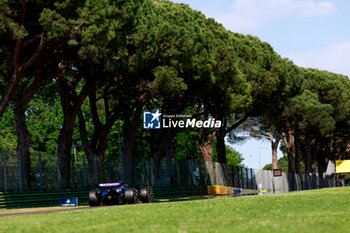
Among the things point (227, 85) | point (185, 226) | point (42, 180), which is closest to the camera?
point (185, 226)

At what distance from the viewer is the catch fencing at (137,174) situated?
31.4 m

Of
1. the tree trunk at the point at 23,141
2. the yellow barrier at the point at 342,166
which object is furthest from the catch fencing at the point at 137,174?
the yellow barrier at the point at 342,166

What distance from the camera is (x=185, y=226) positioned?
12.3 metres

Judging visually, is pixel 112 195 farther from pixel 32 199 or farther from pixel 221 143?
pixel 221 143

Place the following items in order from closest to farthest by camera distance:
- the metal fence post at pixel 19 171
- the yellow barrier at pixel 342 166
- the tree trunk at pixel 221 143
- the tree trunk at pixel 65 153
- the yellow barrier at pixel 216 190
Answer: the metal fence post at pixel 19 171 → the tree trunk at pixel 65 153 → the yellow barrier at pixel 216 190 → the tree trunk at pixel 221 143 → the yellow barrier at pixel 342 166

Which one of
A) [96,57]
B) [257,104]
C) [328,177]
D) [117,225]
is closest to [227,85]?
[257,104]

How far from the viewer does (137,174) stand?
4334 centimetres

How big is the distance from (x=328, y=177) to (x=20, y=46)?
7331 centimetres

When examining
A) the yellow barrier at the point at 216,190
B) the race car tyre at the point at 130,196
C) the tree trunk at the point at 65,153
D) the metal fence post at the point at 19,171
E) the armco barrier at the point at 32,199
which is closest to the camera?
the race car tyre at the point at 130,196

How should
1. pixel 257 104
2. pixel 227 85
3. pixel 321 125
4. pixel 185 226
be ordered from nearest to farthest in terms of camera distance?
pixel 185 226
pixel 227 85
pixel 257 104
pixel 321 125

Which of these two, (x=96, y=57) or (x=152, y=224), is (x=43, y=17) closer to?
(x=96, y=57)

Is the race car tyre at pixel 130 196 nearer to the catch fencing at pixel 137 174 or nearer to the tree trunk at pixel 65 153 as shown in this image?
the catch fencing at pixel 137 174

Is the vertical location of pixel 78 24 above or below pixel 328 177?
above

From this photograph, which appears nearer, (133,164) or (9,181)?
(9,181)
